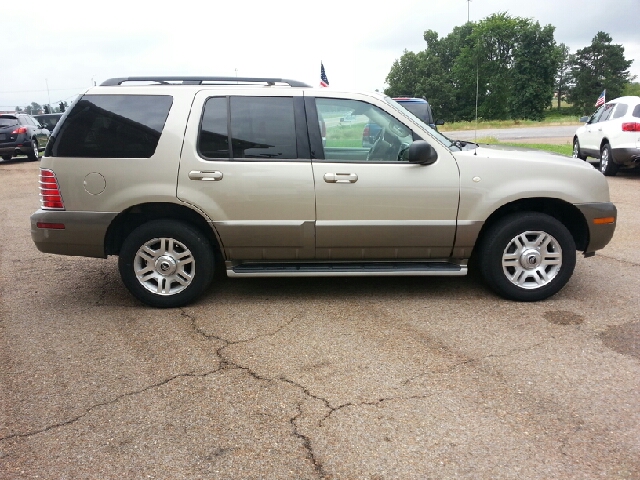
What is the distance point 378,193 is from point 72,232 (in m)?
2.57

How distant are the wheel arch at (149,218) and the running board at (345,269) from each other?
35cm

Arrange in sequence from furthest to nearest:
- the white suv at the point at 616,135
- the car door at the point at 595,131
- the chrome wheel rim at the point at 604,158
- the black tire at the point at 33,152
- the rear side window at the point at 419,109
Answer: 1. the black tire at the point at 33,152
2. the rear side window at the point at 419,109
3. the car door at the point at 595,131
4. the chrome wheel rim at the point at 604,158
5. the white suv at the point at 616,135

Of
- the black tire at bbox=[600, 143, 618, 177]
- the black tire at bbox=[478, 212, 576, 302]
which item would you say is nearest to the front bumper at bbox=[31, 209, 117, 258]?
the black tire at bbox=[478, 212, 576, 302]

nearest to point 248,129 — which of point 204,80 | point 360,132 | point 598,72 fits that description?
point 204,80

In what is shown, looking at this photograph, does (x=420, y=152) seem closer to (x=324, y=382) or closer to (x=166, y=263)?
(x=324, y=382)

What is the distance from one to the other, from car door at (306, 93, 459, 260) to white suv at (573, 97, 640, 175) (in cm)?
912

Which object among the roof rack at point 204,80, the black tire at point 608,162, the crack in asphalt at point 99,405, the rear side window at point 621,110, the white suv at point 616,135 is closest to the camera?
the crack in asphalt at point 99,405

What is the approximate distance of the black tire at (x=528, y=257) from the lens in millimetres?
5160

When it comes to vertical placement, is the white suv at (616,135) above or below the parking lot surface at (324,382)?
above

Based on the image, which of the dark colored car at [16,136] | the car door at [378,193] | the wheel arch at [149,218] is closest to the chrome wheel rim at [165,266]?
the wheel arch at [149,218]

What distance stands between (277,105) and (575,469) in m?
3.55

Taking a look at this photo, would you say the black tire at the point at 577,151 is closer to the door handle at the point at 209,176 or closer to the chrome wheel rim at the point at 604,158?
the chrome wheel rim at the point at 604,158

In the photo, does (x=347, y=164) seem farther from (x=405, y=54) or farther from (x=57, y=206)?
(x=405, y=54)

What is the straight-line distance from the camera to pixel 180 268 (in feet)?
16.9
